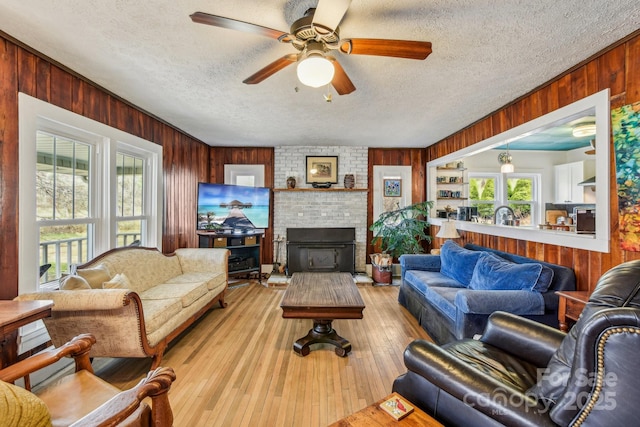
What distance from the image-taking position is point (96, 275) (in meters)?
2.36

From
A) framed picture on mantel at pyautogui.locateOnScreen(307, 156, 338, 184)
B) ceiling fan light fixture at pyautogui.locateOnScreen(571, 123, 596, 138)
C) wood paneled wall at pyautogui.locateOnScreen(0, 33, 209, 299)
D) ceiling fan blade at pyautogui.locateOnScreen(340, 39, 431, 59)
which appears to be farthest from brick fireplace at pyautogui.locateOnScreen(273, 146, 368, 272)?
ceiling fan blade at pyautogui.locateOnScreen(340, 39, 431, 59)

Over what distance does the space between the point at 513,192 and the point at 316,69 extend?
547 centimetres

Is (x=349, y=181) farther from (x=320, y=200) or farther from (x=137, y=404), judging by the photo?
(x=137, y=404)

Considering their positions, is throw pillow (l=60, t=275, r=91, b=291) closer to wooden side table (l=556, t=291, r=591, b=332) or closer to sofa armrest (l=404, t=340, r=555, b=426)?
sofa armrest (l=404, t=340, r=555, b=426)

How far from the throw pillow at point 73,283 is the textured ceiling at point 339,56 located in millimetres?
1716

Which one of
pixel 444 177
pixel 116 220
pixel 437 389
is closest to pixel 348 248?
pixel 444 177

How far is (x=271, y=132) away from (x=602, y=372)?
4295 mm

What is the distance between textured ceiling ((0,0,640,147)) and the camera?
166 centimetres

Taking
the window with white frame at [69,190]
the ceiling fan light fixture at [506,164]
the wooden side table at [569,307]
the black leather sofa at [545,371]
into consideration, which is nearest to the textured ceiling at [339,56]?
the window with white frame at [69,190]

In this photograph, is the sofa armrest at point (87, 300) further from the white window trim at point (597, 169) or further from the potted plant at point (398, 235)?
the potted plant at point (398, 235)

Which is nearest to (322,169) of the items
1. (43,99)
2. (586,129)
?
(586,129)

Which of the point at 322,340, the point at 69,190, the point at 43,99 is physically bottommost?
the point at 322,340

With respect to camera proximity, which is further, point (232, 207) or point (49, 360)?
point (232, 207)

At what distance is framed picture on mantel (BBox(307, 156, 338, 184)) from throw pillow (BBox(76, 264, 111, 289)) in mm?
3585
